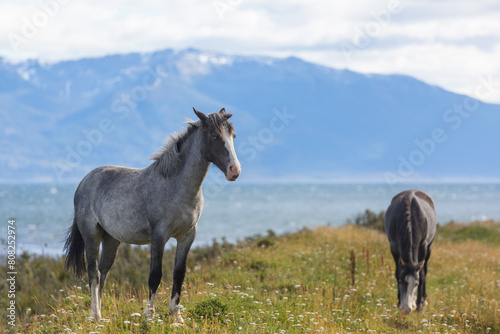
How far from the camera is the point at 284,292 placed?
10945mm

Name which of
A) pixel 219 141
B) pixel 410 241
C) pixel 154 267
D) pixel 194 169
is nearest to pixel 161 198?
pixel 194 169

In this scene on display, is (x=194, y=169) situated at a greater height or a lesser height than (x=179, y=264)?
greater

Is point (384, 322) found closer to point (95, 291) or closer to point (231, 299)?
point (231, 299)

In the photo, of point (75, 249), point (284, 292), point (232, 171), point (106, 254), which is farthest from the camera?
point (284, 292)

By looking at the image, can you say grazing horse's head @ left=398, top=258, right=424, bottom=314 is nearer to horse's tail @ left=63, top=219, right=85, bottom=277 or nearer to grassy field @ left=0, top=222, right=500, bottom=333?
grassy field @ left=0, top=222, right=500, bottom=333

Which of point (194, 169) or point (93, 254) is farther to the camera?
point (93, 254)

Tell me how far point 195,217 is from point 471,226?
21894 mm

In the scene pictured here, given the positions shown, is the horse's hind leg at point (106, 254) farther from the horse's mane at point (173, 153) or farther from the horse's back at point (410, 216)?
the horse's back at point (410, 216)

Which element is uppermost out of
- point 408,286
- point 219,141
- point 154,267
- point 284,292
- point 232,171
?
point 219,141

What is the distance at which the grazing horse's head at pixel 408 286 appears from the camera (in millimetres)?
9555

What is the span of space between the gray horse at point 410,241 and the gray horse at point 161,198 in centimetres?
448

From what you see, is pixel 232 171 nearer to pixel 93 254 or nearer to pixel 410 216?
pixel 93 254

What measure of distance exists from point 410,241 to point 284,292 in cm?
281

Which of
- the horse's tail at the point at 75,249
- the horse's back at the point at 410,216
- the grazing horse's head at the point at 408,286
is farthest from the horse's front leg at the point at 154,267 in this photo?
the horse's back at the point at 410,216
